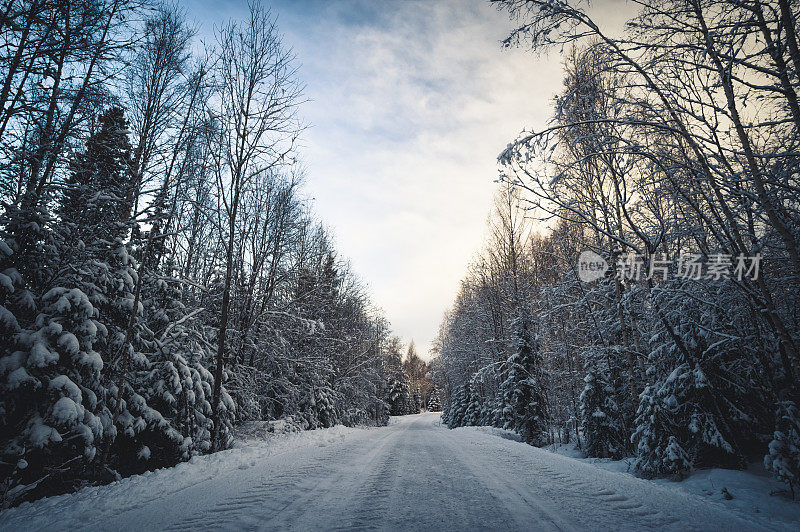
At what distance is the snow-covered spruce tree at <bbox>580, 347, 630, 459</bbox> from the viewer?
11719mm

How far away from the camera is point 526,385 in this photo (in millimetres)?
17234

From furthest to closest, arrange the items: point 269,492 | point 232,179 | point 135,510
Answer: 1. point 232,179
2. point 269,492
3. point 135,510

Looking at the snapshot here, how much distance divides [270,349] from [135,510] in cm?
1095

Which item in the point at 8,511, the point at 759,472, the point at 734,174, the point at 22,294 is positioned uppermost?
the point at 734,174

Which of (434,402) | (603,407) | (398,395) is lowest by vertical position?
(434,402)

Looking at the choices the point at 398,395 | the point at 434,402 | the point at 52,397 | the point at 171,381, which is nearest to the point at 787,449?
the point at 52,397

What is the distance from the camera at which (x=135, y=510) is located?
3904mm

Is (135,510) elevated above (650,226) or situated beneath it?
situated beneath

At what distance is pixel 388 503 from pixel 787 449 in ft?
20.9

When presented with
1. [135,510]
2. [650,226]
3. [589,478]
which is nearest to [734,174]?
[650,226]

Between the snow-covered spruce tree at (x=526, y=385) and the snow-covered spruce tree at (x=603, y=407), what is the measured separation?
14.9ft

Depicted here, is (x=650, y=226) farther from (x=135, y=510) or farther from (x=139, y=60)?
(x=139, y=60)

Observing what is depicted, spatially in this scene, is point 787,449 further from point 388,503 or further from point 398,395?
point 398,395

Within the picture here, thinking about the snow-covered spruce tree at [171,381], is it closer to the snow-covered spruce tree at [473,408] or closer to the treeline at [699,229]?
the treeline at [699,229]
